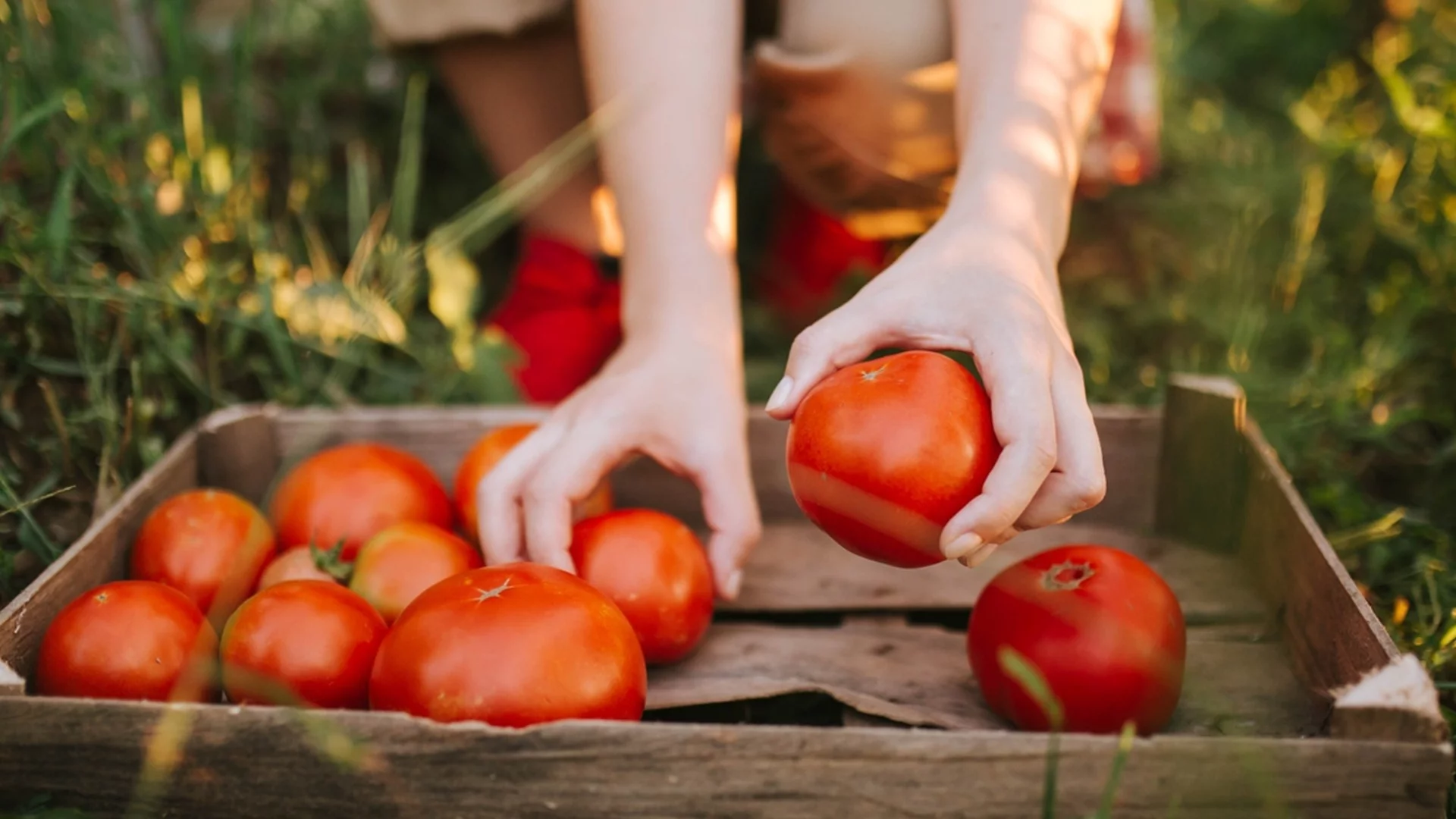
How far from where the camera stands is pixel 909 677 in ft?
4.27

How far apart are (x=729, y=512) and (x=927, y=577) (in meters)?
0.34

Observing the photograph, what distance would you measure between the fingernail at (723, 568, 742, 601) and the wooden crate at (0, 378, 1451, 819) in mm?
66

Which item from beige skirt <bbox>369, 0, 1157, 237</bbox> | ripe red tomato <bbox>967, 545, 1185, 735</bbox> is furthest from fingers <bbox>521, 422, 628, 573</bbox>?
beige skirt <bbox>369, 0, 1157, 237</bbox>

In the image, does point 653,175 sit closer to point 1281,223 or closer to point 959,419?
point 959,419

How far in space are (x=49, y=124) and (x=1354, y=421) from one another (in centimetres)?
223

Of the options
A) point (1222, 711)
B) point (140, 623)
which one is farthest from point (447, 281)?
point (1222, 711)

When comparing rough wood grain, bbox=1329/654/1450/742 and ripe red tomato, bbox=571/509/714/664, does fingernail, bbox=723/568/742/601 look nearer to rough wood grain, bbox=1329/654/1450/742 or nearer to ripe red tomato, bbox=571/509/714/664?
ripe red tomato, bbox=571/509/714/664

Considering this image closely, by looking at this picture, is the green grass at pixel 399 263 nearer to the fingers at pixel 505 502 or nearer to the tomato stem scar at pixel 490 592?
the fingers at pixel 505 502

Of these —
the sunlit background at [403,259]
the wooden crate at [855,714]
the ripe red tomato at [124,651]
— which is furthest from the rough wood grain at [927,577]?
the ripe red tomato at [124,651]

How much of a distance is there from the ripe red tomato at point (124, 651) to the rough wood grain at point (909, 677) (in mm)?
475

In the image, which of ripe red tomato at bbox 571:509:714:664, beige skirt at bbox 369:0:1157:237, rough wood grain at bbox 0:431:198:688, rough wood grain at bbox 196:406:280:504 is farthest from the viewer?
beige skirt at bbox 369:0:1157:237

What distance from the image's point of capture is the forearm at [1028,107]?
1228mm

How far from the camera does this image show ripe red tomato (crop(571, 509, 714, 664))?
4.10ft

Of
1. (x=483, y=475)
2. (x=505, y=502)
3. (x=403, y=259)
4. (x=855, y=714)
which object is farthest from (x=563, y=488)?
(x=403, y=259)
